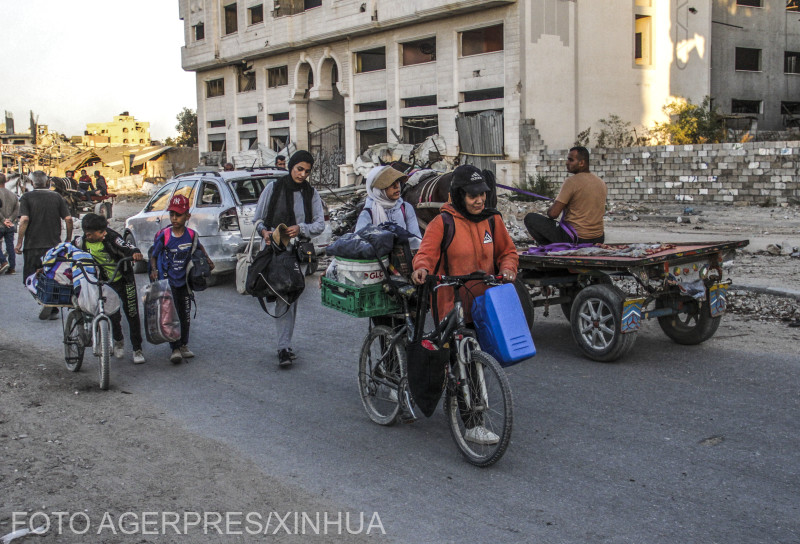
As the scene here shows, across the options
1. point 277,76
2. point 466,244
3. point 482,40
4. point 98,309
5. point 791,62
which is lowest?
point 98,309

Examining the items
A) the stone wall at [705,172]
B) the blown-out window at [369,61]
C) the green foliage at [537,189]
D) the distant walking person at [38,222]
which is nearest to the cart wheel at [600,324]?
the distant walking person at [38,222]

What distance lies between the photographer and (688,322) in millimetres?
7785

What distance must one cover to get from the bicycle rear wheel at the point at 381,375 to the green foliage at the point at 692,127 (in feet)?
83.3

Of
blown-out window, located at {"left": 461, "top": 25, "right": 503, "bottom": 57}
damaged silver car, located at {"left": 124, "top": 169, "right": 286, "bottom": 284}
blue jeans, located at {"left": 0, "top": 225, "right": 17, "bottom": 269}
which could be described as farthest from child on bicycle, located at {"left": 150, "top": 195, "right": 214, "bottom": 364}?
blown-out window, located at {"left": 461, "top": 25, "right": 503, "bottom": 57}

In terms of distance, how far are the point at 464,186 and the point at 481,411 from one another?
138cm

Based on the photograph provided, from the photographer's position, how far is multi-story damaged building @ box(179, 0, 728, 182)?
28.3 m

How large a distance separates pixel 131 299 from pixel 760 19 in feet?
117

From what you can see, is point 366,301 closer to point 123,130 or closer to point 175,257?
point 175,257

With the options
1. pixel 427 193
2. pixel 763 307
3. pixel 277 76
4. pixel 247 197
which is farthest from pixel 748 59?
pixel 247 197

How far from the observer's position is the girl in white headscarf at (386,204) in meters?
6.11

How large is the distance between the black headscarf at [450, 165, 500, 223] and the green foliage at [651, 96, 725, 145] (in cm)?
2553

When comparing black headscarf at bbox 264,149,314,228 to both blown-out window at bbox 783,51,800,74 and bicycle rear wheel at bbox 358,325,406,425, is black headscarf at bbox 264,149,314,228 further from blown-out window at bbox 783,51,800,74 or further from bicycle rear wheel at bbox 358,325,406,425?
blown-out window at bbox 783,51,800,74

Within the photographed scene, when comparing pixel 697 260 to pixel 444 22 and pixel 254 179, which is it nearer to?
pixel 254 179

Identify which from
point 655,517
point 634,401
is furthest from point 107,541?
point 634,401
